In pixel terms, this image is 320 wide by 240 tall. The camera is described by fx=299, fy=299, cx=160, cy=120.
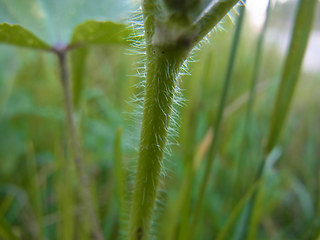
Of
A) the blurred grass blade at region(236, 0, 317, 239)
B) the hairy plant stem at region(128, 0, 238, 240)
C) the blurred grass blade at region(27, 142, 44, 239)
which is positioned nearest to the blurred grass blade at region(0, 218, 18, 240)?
the blurred grass blade at region(27, 142, 44, 239)

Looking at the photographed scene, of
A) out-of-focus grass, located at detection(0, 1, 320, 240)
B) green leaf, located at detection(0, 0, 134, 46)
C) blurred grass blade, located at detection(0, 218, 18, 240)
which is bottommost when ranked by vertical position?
blurred grass blade, located at detection(0, 218, 18, 240)

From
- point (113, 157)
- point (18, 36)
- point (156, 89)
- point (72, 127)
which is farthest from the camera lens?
point (113, 157)

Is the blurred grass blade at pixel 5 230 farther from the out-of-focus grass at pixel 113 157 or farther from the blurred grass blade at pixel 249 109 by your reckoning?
the blurred grass blade at pixel 249 109

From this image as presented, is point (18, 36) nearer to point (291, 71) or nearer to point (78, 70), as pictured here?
point (78, 70)

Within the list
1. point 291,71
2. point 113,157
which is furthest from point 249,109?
point 113,157

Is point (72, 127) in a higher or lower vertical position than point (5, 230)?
higher

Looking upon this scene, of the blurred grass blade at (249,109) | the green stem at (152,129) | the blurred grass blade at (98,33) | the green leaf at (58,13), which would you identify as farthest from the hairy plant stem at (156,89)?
the green leaf at (58,13)

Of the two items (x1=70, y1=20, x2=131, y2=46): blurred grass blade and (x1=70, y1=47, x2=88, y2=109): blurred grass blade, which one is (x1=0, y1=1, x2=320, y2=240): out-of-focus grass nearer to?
(x1=70, y1=47, x2=88, y2=109): blurred grass blade
